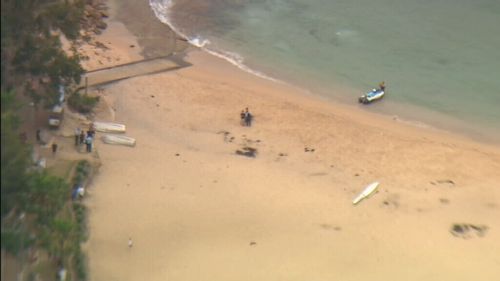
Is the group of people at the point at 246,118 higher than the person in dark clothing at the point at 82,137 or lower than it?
higher

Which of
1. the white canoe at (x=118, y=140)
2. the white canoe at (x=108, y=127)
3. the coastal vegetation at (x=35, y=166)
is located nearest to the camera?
the coastal vegetation at (x=35, y=166)

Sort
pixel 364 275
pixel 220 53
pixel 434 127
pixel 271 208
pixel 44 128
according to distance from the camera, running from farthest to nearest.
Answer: pixel 220 53
pixel 434 127
pixel 44 128
pixel 271 208
pixel 364 275

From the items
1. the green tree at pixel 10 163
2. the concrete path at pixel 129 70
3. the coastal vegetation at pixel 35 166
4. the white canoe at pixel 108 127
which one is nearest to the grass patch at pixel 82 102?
the coastal vegetation at pixel 35 166

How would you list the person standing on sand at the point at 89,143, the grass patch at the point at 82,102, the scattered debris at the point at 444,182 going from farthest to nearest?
the scattered debris at the point at 444,182, the grass patch at the point at 82,102, the person standing on sand at the point at 89,143

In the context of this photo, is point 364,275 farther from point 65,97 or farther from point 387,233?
point 65,97

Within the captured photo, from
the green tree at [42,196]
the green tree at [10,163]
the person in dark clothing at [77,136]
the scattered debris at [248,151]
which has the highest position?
the green tree at [10,163]

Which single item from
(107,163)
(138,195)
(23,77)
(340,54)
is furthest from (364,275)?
(340,54)

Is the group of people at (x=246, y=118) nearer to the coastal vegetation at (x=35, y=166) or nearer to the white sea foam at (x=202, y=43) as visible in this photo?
the white sea foam at (x=202, y=43)

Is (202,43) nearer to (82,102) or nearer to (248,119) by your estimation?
(248,119)
